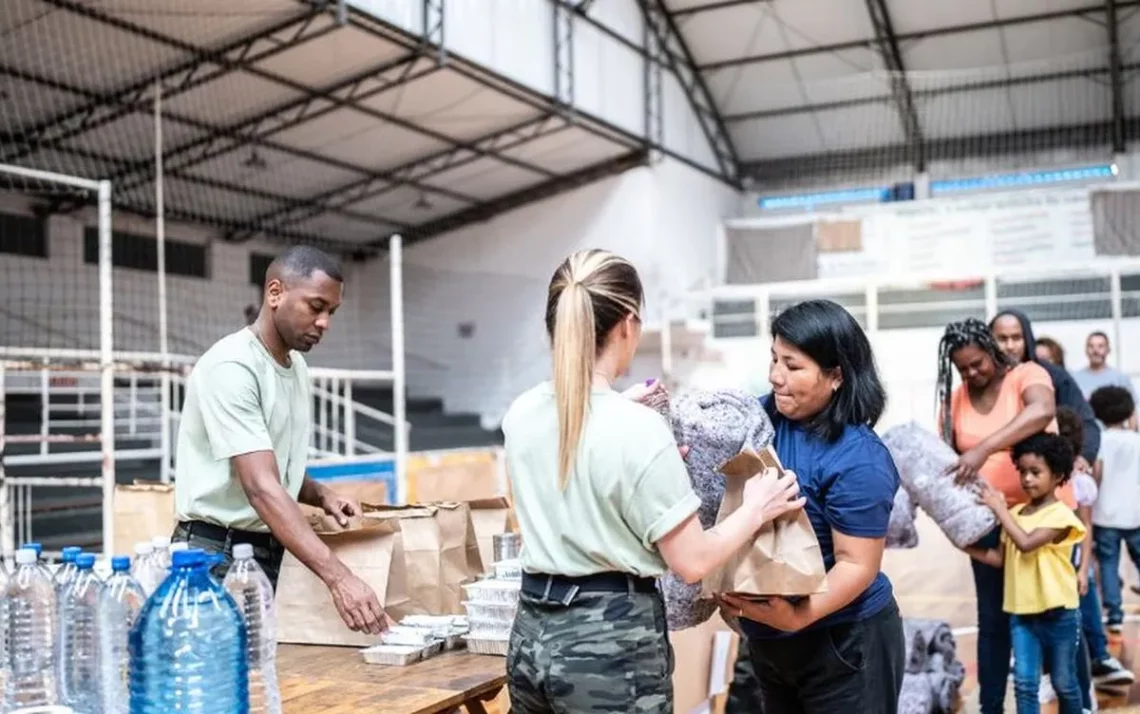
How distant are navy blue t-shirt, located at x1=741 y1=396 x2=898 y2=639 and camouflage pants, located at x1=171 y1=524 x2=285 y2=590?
1116 mm

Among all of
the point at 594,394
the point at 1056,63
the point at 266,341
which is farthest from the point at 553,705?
the point at 1056,63

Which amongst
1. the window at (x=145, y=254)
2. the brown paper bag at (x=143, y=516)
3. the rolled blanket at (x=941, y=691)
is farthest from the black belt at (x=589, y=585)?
the window at (x=145, y=254)

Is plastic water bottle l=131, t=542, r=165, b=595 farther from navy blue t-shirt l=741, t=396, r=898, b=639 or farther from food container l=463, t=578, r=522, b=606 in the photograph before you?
navy blue t-shirt l=741, t=396, r=898, b=639

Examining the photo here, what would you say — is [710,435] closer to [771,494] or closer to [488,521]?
[771,494]

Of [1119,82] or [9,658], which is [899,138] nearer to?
[1119,82]

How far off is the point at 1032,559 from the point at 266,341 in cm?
229

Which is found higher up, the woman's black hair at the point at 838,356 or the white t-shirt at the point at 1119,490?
the woman's black hair at the point at 838,356

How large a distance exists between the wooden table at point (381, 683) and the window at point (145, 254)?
1139 centimetres

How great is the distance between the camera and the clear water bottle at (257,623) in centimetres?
182

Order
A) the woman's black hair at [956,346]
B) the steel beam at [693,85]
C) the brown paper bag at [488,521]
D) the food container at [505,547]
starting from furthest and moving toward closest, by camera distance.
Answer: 1. the steel beam at [693,85]
2. the woman's black hair at [956,346]
3. the brown paper bag at [488,521]
4. the food container at [505,547]

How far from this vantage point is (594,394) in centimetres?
160

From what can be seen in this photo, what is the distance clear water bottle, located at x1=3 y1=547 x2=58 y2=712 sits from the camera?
1793 millimetres

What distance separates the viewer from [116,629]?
176 cm

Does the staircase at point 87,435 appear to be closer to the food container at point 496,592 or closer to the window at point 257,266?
the window at point 257,266
